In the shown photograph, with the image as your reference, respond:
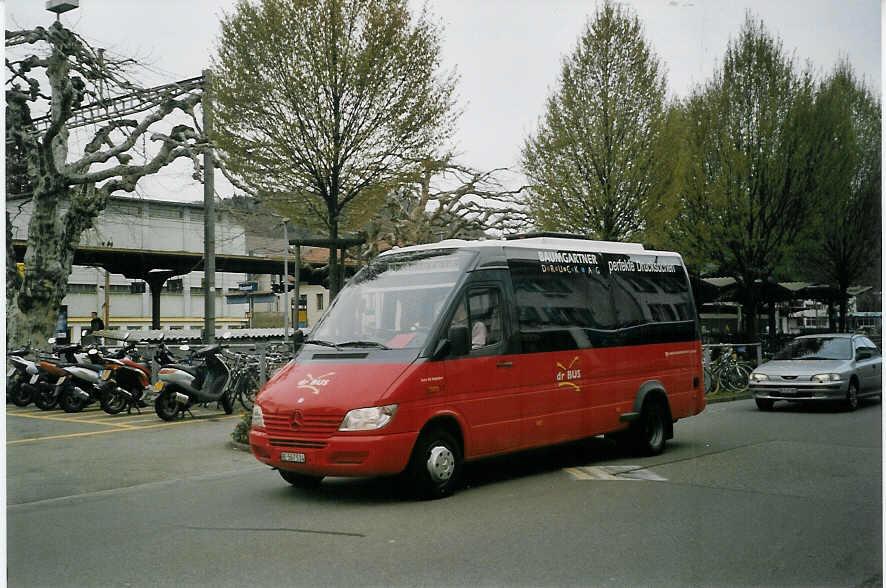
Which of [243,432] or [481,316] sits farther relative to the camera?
[243,432]

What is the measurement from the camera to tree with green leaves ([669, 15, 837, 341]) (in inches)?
551

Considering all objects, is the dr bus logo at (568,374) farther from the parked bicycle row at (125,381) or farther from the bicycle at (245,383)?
the bicycle at (245,383)

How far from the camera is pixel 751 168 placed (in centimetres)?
1711

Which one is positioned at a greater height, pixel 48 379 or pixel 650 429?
pixel 48 379

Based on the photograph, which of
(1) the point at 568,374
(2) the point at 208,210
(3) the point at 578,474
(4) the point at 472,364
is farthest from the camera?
(2) the point at 208,210

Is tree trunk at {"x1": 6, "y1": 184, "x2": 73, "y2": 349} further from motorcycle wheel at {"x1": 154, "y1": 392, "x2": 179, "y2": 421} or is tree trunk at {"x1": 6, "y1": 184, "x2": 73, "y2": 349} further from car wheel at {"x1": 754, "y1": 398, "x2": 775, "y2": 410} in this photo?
car wheel at {"x1": 754, "y1": 398, "x2": 775, "y2": 410}

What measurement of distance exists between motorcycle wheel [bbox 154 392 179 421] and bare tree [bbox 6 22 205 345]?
7.55ft

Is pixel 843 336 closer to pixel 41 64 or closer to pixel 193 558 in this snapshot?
pixel 193 558

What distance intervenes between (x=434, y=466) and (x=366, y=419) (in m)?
0.78

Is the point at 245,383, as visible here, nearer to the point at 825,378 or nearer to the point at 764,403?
the point at 764,403

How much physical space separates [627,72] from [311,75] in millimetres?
5166

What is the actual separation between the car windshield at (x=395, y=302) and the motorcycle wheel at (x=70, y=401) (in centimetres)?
Answer: 900

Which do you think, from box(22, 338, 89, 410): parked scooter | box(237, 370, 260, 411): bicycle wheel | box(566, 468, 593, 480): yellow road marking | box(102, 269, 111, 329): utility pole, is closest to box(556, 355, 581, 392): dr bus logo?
box(566, 468, 593, 480): yellow road marking

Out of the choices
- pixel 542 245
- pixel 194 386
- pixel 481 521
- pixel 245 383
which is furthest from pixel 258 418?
pixel 245 383
